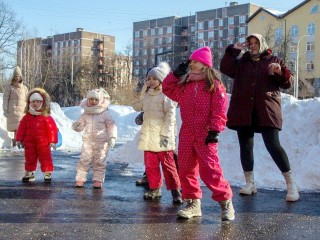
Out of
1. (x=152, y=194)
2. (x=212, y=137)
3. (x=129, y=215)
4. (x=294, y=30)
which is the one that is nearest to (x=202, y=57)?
(x=212, y=137)

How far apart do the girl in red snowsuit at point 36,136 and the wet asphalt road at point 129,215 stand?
18.3 inches

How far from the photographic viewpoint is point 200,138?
475cm

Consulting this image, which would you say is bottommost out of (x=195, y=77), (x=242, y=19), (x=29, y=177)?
(x=29, y=177)

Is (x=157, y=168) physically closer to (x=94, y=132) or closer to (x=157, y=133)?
(x=157, y=133)

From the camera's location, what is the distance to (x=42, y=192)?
6.20 m

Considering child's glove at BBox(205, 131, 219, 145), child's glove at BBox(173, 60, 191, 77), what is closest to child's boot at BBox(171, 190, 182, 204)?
child's glove at BBox(205, 131, 219, 145)

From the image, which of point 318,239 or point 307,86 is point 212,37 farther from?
point 318,239

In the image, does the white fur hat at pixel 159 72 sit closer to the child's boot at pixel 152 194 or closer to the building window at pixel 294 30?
the child's boot at pixel 152 194

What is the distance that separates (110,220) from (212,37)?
98428mm

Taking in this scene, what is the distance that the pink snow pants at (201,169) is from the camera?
469 centimetres

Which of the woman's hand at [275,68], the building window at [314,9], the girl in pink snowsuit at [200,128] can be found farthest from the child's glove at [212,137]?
the building window at [314,9]

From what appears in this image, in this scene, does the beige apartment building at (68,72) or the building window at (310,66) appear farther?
the building window at (310,66)

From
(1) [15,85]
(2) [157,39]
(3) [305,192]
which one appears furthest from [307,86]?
(2) [157,39]

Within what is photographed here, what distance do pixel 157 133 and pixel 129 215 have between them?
1327 mm
